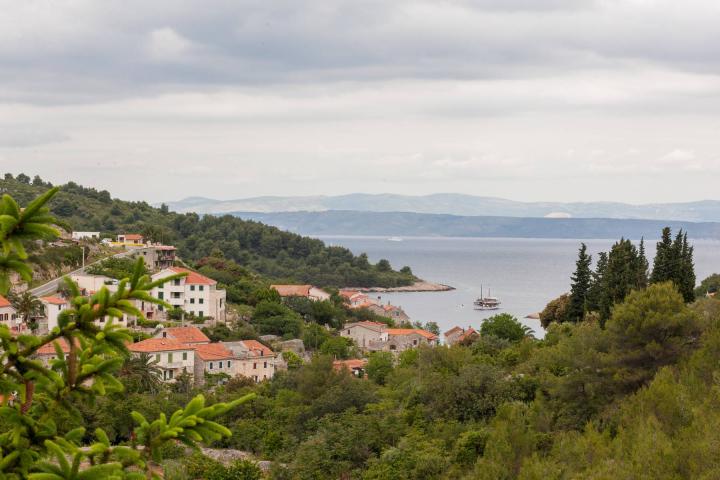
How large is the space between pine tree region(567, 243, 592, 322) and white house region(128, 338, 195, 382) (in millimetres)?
19663

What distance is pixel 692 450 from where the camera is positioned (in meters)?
13.8

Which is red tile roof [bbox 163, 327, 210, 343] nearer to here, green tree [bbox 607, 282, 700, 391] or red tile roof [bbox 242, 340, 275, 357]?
Result: red tile roof [bbox 242, 340, 275, 357]

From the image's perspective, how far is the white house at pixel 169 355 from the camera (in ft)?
124

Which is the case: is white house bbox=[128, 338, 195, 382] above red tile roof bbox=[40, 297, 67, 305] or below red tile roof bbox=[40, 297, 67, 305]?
below

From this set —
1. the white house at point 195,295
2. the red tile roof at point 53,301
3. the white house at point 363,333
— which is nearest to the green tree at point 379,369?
the white house at point 195,295

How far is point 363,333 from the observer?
209 feet

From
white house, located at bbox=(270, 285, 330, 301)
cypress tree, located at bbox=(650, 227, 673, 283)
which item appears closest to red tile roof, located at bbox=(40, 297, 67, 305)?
cypress tree, located at bbox=(650, 227, 673, 283)

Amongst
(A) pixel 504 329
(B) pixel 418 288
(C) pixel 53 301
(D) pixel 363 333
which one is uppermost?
(C) pixel 53 301

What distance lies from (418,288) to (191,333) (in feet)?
313

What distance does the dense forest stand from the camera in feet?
325

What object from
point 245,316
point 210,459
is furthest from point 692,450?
point 245,316

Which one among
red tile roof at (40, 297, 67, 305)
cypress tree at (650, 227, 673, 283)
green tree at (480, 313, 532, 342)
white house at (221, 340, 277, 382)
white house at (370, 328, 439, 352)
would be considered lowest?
white house at (370, 328, 439, 352)

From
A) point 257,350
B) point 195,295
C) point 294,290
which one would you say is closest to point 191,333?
point 257,350

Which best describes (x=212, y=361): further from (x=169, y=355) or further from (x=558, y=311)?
(x=558, y=311)
